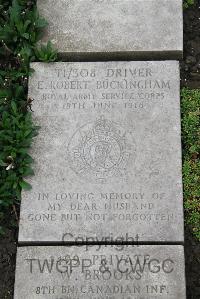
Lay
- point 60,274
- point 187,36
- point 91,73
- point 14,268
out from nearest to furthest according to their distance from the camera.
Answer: point 60,274 < point 14,268 < point 91,73 < point 187,36

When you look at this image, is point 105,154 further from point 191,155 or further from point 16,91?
point 16,91

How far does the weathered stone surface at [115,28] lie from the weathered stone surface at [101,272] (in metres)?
1.91

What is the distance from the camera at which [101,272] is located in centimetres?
422

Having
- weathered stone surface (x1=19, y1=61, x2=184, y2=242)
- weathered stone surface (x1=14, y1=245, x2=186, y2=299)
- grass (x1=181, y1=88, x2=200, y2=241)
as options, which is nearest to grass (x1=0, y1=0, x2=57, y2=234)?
weathered stone surface (x1=19, y1=61, x2=184, y2=242)

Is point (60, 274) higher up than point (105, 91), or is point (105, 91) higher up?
point (105, 91)

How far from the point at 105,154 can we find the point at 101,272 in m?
1.04

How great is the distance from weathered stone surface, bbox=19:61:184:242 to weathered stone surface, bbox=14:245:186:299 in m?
0.12

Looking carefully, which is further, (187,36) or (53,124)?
(187,36)

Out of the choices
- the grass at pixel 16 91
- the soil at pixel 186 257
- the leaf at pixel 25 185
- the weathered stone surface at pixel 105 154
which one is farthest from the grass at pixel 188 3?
the leaf at pixel 25 185

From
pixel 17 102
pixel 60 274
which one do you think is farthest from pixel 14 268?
pixel 17 102

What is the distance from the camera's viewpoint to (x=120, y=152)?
4.56m

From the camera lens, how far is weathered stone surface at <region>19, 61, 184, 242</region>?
4355mm

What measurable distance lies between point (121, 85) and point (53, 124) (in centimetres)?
74

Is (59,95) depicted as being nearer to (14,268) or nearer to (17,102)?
(17,102)
